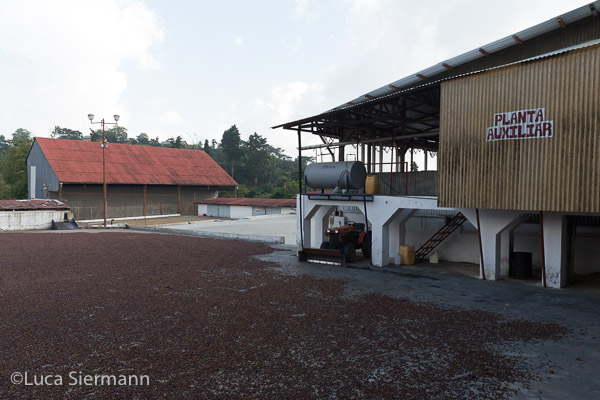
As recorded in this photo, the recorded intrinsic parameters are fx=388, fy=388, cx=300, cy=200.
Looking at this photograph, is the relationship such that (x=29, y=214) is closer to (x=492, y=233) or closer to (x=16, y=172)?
(x=16, y=172)

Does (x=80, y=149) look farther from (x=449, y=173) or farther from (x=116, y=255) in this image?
(x=449, y=173)

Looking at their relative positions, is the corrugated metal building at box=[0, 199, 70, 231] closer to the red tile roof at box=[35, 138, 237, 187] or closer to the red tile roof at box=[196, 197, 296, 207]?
the red tile roof at box=[35, 138, 237, 187]

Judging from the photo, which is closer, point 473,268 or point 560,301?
point 560,301

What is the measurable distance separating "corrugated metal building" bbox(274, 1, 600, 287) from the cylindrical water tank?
120cm

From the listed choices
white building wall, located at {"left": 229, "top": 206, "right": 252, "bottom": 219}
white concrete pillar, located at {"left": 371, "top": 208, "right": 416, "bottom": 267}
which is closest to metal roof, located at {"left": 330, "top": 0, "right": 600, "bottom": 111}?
white concrete pillar, located at {"left": 371, "top": 208, "right": 416, "bottom": 267}

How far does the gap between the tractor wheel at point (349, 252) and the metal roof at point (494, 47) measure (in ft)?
25.4

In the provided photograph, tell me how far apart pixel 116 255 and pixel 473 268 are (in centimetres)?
1611

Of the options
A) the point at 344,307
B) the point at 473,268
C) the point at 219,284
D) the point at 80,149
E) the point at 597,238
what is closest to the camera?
the point at 344,307

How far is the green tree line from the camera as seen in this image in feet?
157

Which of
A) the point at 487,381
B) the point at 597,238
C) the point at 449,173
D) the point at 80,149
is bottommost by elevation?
the point at 487,381

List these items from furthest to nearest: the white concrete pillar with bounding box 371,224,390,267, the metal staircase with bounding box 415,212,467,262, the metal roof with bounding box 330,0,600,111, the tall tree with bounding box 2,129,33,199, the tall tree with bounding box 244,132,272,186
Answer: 1. the tall tree with bounding box 244,132,272,186
2. the tall tree with bounding box 2,129,33,199
3. the metal staircase with bounding box 415,212,467,262
4. the white concrete pillar with bounding box 371,224,390,267
5. the metal roof with bounding box 330,0,600,111

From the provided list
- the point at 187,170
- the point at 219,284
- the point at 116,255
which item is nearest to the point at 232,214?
the point at 187,170

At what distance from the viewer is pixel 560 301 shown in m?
10.8

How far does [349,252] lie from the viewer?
17.0 metres
